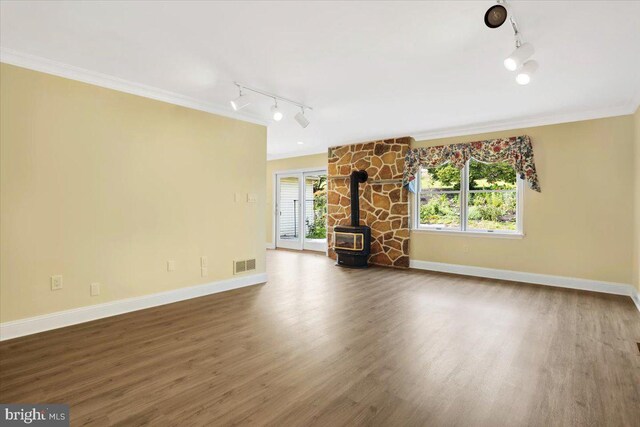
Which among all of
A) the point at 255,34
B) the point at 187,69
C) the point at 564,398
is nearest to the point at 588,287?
the point at 564,398

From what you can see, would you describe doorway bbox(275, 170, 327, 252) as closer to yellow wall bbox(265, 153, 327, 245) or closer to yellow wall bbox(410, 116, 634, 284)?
yellow wall bbox(265, 153, 327, 245)

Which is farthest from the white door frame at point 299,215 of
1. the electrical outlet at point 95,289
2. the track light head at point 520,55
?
the track light head at point 520,55

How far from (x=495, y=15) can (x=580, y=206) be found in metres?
3.77

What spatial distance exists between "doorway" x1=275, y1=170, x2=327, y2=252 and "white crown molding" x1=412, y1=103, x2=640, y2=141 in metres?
3.01

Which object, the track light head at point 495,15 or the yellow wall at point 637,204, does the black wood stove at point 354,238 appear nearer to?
the yellow wall at point 637,204

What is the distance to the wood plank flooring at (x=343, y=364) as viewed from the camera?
1924 millimetres

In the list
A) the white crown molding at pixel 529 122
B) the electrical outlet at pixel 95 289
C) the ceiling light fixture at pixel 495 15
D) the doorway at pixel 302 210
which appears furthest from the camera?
the doorway at pixel 302 210

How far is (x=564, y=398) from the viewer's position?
2070 millimetres

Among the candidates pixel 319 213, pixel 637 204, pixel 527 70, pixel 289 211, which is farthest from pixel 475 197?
pixel 289 211

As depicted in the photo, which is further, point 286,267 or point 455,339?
point 286,267

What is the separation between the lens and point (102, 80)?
3.43 metres

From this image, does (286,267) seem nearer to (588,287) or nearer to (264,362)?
(264,362)

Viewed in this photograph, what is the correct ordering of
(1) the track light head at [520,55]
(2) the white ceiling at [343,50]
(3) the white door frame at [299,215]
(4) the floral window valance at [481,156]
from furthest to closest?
1. (3) the white door frame at [299,215]
2. (4) the floral window valance at [481,156]
3. (1) the track light head at [520,55]
4. (2) the white ceiling at [343,50]

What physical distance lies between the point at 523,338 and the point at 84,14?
170 inches
